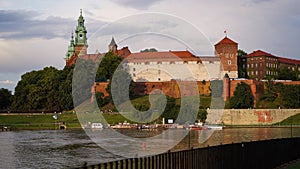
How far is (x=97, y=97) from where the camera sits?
7725 cm

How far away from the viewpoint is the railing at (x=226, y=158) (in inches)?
306

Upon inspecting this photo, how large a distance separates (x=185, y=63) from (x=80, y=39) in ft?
73.7

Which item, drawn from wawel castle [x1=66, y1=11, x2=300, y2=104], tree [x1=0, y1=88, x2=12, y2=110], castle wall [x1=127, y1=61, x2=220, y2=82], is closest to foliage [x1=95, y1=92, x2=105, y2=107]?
wawel castle [x1=66, y1=11, x2=300, y2=104]

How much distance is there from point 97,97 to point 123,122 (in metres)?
12.5

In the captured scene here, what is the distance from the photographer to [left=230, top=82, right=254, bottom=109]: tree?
7112 centimetres

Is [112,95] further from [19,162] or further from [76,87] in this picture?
[19,162]

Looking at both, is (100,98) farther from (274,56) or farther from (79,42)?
(274,56)

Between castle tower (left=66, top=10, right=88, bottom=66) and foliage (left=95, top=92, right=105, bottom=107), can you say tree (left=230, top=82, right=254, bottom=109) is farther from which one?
castle tower (left=66, top=10, right=88, bottom=66)

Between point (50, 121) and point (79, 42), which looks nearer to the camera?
point (50, 121)

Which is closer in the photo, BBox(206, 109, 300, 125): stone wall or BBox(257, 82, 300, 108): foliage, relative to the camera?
BBox(206, 109, 300, 125): stone wall

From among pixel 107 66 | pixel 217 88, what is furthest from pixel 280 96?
pixel 107 66

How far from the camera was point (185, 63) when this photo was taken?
9656 centimetres

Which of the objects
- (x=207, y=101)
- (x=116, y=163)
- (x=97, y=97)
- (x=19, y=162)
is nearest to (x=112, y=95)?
(x=97, y=97)

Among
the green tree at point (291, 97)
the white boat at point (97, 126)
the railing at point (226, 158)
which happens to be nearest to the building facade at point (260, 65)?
the green tree at point (291, 97)
